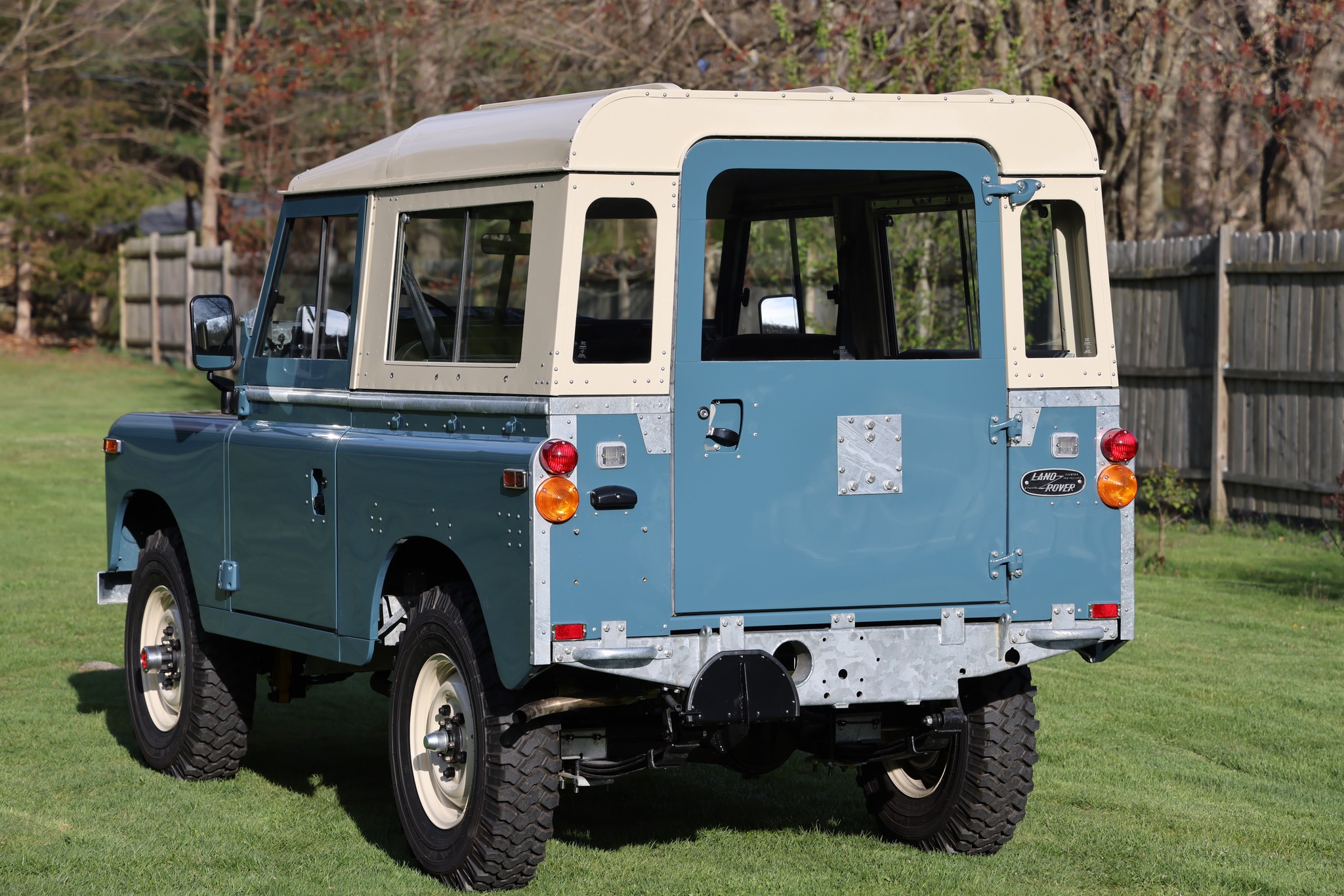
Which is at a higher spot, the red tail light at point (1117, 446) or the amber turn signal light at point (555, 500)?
the red tail light at point (1117, 446)

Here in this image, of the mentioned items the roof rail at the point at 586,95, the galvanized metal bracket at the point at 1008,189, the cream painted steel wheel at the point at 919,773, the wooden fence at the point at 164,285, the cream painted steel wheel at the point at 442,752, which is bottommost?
the cream painted steel wheel at the point at 919,773

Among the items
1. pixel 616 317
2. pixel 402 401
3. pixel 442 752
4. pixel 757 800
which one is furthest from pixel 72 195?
pixel 442 752

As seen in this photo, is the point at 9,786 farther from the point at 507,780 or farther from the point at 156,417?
the point at 507,780

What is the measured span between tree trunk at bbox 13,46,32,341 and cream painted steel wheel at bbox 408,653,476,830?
30.8 meters

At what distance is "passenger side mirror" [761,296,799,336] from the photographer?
23.3 feet

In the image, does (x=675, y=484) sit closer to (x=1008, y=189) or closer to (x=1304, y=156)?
(x=1008, y=189)

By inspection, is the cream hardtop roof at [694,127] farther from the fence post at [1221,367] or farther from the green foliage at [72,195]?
the green foliage at [72,195]

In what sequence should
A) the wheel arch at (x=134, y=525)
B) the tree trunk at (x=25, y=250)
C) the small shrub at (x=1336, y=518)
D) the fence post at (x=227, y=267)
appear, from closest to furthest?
the wheel arch at (x=134, y=525)
the small shrub at (x=1336, y=518)
the fence post at (x=227, y=267)
the tree trunk at (x=25, y=250)

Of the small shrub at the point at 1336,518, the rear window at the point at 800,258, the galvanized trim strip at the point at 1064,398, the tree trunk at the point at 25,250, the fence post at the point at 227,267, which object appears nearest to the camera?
the galvanized trim strip at the point at 1064,398

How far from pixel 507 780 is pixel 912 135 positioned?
2459 millimetres

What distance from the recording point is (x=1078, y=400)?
5.83 metres

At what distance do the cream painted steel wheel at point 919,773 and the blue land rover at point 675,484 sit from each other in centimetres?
1

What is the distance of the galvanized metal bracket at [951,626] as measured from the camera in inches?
223

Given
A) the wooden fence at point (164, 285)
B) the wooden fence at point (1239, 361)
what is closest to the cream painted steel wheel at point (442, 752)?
the wooden fence at point (1239, 361)
